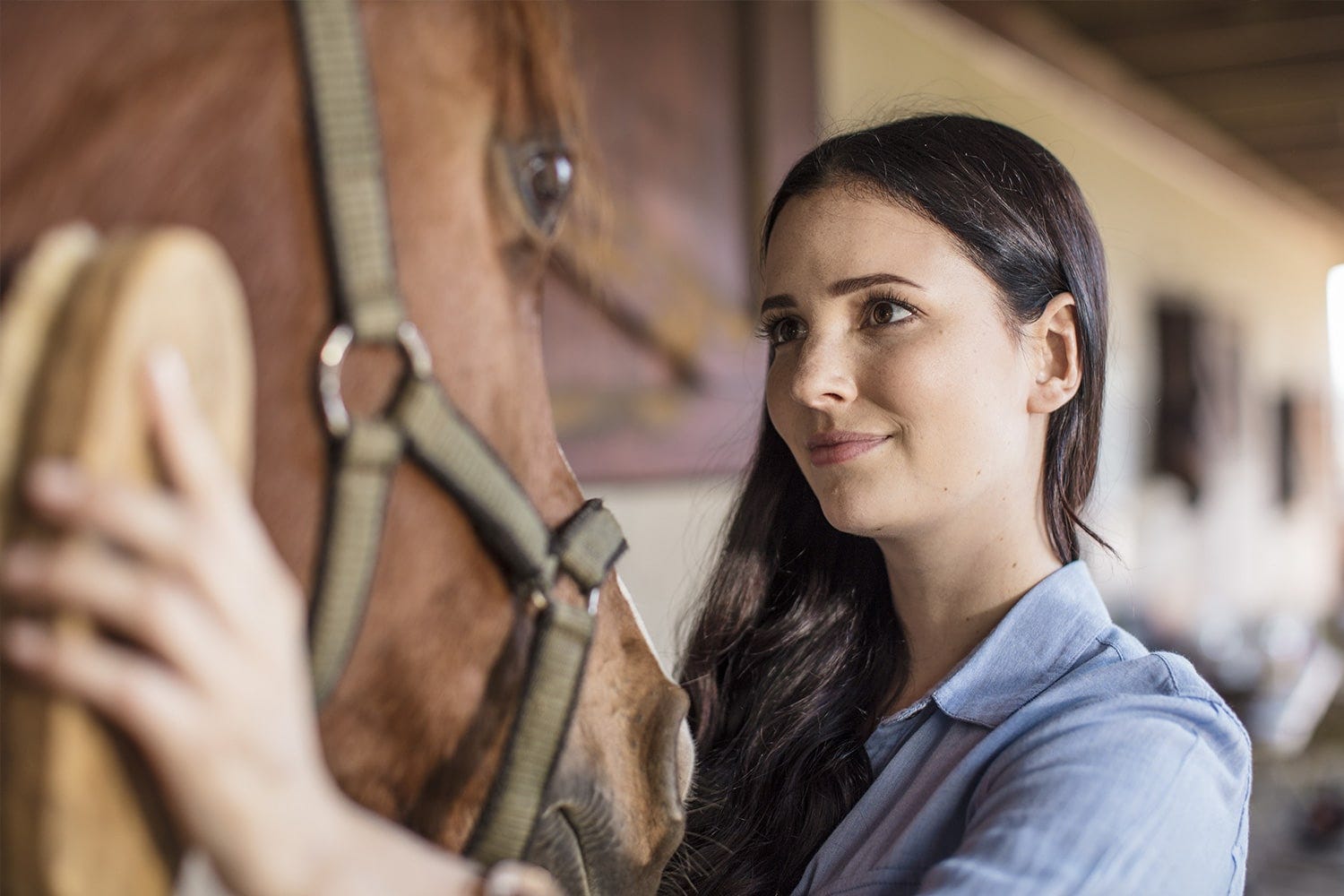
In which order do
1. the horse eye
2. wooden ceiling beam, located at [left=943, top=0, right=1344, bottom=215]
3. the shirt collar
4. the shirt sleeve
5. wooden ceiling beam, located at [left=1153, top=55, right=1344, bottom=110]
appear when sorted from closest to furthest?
the horse eye → the shirt sleeve → the shirt collar → wooden ceiling beam, located at [left=943, top=0, right=1344, bottom=215] → wooden ceiling beam, located at [left=1153, top=55, right=1344, bottom=110]

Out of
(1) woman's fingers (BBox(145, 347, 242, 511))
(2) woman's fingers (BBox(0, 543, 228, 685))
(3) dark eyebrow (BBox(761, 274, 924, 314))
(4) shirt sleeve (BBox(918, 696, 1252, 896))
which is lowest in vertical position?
(4) shirt sleeve (BBox(918, 696, 1252, 896))

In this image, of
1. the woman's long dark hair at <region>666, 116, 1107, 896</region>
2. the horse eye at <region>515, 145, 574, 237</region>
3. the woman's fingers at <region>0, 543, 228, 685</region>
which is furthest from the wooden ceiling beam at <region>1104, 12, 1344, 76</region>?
the woman's fingers at <region>0, 543, 228, 685</region>

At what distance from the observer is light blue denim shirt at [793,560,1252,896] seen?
0.59 m

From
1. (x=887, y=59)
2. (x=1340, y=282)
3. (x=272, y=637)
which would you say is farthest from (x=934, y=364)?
(x=1340, y=282)

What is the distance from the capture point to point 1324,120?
469 cm

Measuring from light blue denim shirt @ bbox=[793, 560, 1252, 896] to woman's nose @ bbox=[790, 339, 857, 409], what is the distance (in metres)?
0.19

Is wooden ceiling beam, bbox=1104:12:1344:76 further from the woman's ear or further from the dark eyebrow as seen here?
the dark eyebrow

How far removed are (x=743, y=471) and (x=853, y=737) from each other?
0.28 metres

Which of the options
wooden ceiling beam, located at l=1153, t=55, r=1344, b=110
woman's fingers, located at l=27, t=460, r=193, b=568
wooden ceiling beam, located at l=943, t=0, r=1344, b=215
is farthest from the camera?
wooden ceiling beam, located at l=1153, t=55, r=1344, b=110

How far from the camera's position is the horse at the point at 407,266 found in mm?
403

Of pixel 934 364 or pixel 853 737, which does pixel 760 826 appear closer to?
pixel 853 737

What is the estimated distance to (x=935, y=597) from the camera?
858 mm

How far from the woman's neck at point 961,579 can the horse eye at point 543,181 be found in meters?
0.42

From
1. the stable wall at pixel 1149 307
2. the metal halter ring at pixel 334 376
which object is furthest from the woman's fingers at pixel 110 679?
the stable wall at pixel 1149 307
